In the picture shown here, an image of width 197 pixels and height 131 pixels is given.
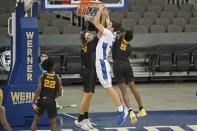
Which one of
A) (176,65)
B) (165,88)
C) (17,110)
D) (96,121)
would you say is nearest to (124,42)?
(96,121)

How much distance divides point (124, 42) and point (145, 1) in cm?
1098

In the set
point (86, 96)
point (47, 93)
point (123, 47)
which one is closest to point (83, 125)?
point (86, 96)

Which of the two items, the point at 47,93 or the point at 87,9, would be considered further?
the point at 87,9

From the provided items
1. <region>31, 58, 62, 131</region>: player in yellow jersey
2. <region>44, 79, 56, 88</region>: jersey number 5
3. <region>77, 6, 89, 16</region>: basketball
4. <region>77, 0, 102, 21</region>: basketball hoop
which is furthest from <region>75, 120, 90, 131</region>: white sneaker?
<region>77, 6, 89, 16</region>: basketball

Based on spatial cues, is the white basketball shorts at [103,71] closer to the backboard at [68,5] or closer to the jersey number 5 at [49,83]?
the jersey number 5 at [49,83]

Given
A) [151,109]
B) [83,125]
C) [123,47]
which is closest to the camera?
[83,125]

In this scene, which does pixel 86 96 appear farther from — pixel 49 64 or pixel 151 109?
pixel 151 109

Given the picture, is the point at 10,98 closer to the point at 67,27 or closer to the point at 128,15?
the point at 67,27

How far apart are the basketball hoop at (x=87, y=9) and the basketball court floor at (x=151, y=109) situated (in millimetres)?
2244

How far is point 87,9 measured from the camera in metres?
10.6

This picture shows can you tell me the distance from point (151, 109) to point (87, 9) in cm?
361

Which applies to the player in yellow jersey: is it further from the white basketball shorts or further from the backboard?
the backboard

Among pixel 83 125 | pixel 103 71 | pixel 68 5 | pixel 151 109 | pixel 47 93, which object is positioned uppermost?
pixel 68 5

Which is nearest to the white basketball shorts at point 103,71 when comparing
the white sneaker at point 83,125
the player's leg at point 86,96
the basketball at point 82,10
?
the player's leg at point 86,96
